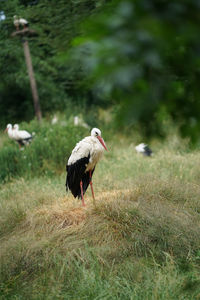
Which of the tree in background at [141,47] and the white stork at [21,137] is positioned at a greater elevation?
the tree in background at [141,47]

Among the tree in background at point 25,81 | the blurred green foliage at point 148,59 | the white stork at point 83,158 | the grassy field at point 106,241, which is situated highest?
the blurred green foliage at point 148,59

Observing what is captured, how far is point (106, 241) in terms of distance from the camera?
3697 mm

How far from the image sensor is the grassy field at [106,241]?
9.48 feet

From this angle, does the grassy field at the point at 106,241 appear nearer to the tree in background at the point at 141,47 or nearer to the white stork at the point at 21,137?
the tree in background at the point at 141,47

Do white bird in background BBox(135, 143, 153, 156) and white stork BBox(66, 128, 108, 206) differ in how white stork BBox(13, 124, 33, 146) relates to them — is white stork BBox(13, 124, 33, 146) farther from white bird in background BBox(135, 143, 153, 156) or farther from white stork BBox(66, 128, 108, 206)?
white stork BBox(66, 128, 108, 206)

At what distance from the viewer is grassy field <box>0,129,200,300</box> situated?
2.89 metres

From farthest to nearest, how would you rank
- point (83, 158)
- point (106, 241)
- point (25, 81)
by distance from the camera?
point (25, 81) < point (83, 158) < point (106, 241)

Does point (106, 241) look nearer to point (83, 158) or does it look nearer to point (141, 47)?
point (83, 158)

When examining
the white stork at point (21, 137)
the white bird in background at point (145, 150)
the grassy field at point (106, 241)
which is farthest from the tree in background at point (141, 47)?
the white stork at point (21, 137)

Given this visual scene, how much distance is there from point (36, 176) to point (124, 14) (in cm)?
632

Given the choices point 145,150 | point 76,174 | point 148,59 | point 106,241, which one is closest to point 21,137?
point 145,150

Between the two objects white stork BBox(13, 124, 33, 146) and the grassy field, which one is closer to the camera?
the grassy field

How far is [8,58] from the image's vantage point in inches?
479

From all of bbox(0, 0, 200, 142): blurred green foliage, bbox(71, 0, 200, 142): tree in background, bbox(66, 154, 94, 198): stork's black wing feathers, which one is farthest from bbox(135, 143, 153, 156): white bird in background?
bbox(71, 0, 200, 142): tree in background
